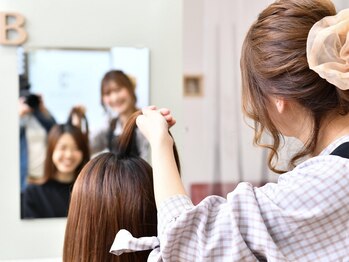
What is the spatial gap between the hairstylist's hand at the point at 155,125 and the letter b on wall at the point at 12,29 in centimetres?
97

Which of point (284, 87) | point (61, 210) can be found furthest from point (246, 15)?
point (284, 87)

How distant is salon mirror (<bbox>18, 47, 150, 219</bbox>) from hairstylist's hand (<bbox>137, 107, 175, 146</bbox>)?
881 millimetres

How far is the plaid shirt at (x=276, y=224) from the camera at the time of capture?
2.44ft

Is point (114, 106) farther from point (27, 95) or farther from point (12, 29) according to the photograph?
point (12, 29)

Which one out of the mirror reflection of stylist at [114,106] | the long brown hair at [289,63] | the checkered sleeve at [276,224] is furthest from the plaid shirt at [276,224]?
the mirror reflection of stylist at [114,106]

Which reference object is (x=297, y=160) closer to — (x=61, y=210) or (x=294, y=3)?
(x=294, y=3)

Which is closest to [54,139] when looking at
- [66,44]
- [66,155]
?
[66,155]

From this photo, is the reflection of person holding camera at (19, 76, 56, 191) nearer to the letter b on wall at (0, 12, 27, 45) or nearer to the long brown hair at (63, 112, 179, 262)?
the letter b on wall at (0, 12, 27, 45)

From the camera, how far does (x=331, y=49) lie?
0.80 metres

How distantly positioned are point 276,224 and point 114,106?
1.19m

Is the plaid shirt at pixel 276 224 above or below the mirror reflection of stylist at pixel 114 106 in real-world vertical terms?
below

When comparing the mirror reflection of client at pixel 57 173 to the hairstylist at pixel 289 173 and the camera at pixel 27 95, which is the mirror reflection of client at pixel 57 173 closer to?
the camera at pixel 27 95

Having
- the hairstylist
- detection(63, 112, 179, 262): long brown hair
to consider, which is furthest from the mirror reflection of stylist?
the hairstylist

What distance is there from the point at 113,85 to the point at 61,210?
552 mm
